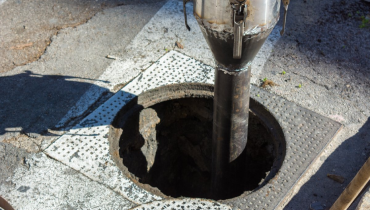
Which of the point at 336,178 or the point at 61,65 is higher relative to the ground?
the point at 61,65

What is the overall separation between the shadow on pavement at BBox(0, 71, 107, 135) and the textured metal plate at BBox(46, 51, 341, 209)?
31 cm

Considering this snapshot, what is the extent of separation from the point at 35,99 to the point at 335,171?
276 cm

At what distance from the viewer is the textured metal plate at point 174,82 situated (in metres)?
3.23

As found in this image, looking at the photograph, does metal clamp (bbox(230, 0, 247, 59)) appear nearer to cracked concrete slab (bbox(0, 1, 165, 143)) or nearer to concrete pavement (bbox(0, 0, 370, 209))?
concrete pavement (bbox(0, 0, 370, 209))

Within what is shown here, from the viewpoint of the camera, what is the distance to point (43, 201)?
3.22 meters

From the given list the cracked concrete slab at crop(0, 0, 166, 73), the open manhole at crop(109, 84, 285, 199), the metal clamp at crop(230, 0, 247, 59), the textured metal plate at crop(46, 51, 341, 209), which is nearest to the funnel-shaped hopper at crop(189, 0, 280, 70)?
the metal clamp at crop(230, 0, 247, 59)

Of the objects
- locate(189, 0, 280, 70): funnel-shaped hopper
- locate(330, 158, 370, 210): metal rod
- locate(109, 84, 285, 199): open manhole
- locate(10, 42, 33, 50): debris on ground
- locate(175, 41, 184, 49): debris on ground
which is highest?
locate(189, 0, 280, 70): funnel-shaped hopper

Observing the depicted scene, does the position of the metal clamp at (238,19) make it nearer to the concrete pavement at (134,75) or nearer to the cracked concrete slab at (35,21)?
the concrete pavement at (134,75)

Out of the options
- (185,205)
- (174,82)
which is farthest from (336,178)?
(174,82)

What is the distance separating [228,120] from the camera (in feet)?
11.2

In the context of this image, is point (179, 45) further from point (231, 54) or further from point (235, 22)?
point (235, 22)

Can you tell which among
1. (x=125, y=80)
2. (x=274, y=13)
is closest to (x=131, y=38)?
(x=125, y=80)

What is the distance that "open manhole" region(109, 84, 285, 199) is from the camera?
12.5ft

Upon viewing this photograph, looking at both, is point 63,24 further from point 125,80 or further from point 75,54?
point 125,80
